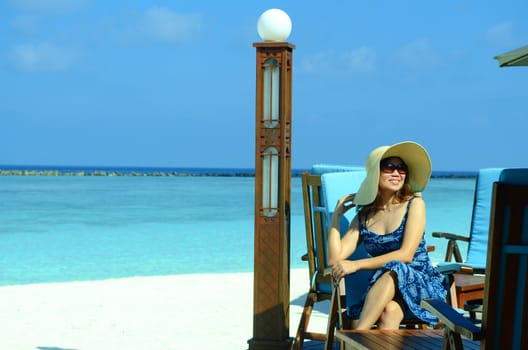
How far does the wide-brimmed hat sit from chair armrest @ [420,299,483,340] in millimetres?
1168

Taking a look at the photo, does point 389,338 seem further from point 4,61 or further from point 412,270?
point 4,61

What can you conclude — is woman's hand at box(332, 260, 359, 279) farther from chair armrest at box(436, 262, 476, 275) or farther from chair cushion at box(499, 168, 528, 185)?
chair cushion at box(499, 168, 528, 185)

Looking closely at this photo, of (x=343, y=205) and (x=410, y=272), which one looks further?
(x=343, y=205)

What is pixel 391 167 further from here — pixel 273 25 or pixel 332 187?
pixel 273 25

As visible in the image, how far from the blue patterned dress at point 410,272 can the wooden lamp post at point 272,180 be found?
1.95 ft

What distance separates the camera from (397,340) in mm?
2826

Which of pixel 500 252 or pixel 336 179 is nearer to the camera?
pixel 500 252

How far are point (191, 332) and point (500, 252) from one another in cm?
342

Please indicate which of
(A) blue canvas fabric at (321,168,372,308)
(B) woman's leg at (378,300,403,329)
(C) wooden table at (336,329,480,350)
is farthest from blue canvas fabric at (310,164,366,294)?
(C) wooden table at (336,329,480,350)

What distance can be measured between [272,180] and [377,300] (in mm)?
1075

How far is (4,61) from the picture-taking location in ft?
155

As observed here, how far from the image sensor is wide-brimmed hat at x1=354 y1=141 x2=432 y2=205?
3688mm

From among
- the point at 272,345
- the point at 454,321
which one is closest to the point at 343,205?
the point at 272,345

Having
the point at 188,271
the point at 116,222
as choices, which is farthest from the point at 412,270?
the point at 116,222
